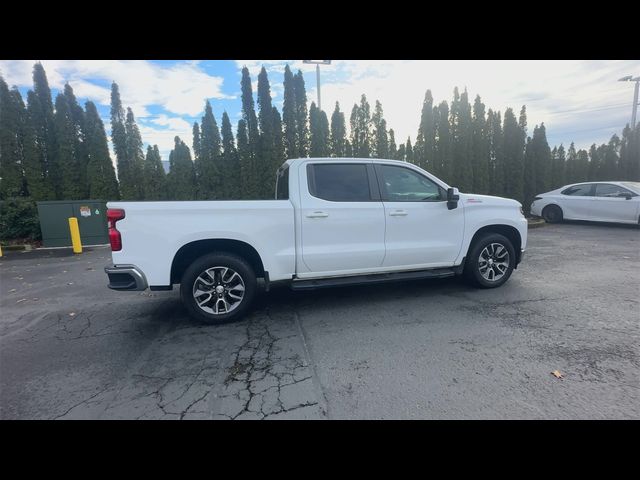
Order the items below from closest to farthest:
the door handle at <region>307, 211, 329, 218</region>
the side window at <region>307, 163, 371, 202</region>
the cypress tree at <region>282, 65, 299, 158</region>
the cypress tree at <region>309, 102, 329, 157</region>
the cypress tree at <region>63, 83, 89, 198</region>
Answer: the door handle at <region>307, 211, 329, 218</region> → the side window at <region>307, 163, 371, 202</region> → the cypress tree at <region>63, 83, 89, 198</region> → the cypress tree at <region>282, 65, 299, 158</region> → the cypress tree at <region>309, 102, 329, 157</region>

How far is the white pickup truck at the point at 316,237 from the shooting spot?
375 cm

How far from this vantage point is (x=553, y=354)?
3.09 meters

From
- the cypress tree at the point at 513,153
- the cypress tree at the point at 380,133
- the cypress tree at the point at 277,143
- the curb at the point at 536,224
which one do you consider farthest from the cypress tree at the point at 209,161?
the cypress tree at the point at 513,153

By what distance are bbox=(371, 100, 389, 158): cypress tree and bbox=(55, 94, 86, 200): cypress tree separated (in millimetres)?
11840

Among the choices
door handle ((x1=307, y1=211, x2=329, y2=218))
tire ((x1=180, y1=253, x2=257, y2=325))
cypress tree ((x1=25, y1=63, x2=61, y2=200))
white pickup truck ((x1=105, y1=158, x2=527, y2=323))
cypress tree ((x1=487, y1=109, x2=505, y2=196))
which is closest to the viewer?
white pickup truck ((x1=105, y1=158, x2=527, y2=323))

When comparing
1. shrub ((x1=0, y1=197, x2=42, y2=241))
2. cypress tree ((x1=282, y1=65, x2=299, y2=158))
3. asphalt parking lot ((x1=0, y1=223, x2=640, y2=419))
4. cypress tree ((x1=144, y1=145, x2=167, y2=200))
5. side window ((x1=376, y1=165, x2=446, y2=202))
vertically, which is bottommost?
asphalt parking lot ((x1=0, y1=223, x2=640, y2=419))

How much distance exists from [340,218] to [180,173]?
413 inches

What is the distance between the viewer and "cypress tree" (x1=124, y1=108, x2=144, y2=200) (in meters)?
12.9

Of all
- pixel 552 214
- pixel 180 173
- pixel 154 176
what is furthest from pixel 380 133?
pixel 154 176

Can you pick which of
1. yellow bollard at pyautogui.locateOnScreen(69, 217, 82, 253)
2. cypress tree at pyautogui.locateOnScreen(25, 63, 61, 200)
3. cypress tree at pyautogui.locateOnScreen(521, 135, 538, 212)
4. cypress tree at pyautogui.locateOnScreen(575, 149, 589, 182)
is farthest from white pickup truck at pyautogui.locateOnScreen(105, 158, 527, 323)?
cypress tree at pyautogui.locateOnScreen(575, 149, 589, 182)

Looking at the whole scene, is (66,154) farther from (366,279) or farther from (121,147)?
(366,279)

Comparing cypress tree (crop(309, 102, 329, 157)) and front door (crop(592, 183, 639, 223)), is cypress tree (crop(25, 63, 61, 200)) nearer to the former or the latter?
cypress tree (crop(309, 102, 329, 157))

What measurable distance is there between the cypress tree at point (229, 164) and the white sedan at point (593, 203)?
11.8 meters
